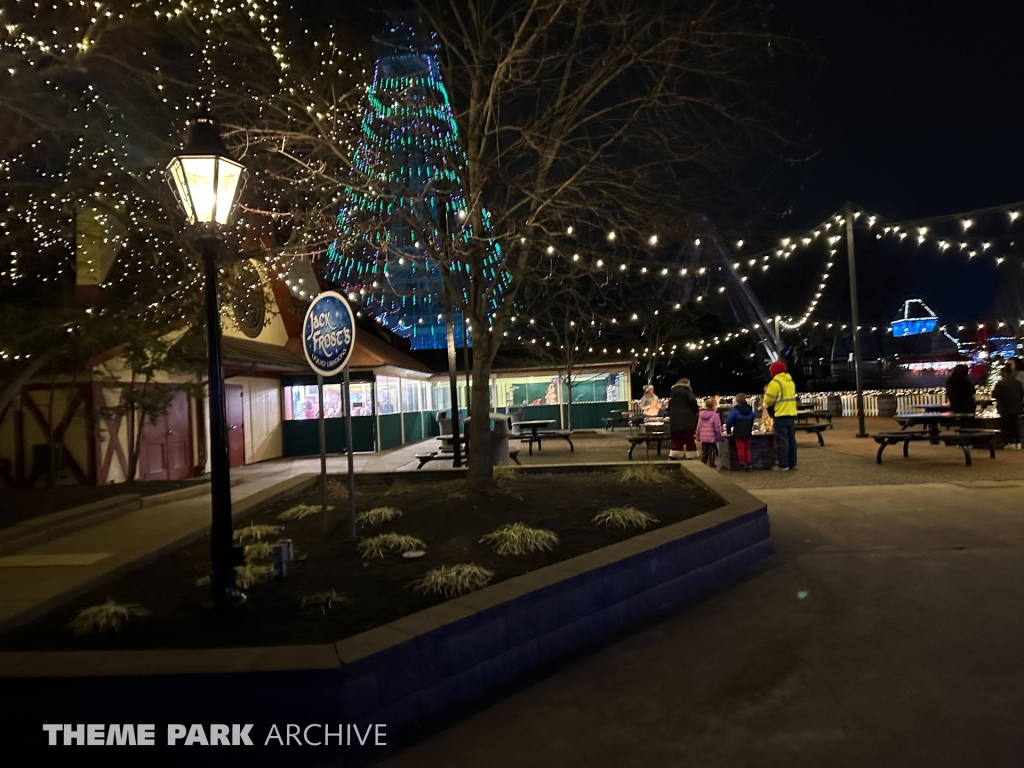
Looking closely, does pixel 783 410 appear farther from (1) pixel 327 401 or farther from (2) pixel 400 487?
(1) pixel 327 401

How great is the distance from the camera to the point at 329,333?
6812 mm

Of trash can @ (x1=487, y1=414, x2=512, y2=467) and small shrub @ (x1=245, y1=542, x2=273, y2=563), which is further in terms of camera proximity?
trash can @ (x1=487, y1=414, x2=512, y2=467)

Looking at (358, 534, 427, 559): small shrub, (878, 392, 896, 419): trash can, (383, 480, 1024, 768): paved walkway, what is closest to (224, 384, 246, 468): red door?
(358, 534, 427, 559): small shrub

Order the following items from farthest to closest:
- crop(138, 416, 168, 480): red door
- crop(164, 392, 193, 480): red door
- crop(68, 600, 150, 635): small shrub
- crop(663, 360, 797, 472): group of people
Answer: crop(164, 392, 193, 480): red door < crop(138, 416, 168, 480): red door < crop(663, 360, 797, 472): group of people < crop(68, 600, 150, 635): small shrub

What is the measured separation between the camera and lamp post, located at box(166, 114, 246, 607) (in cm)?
496

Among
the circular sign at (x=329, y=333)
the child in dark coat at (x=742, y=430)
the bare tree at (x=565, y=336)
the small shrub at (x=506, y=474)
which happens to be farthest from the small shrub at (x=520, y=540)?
the bare tree at (x=565, y=336)

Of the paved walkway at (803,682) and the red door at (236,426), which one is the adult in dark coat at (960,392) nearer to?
the paved walkway at (803,682)

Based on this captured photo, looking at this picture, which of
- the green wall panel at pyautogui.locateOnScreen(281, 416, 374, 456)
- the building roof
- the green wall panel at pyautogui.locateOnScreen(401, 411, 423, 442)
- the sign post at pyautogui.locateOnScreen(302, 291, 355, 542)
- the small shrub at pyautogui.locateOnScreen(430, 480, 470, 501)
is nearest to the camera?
the sign post at pyautogui.locateOnScreen(302, 291, 355, 542)

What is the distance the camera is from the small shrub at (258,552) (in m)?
6.35

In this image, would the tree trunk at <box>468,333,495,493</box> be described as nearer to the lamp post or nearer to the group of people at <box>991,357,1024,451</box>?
the lamp post

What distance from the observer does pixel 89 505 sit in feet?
31.3

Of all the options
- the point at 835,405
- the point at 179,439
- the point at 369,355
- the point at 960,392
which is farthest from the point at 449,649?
the point at 835,405

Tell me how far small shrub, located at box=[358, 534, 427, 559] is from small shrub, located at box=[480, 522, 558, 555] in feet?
2.04

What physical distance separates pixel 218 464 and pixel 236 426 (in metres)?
13.0
